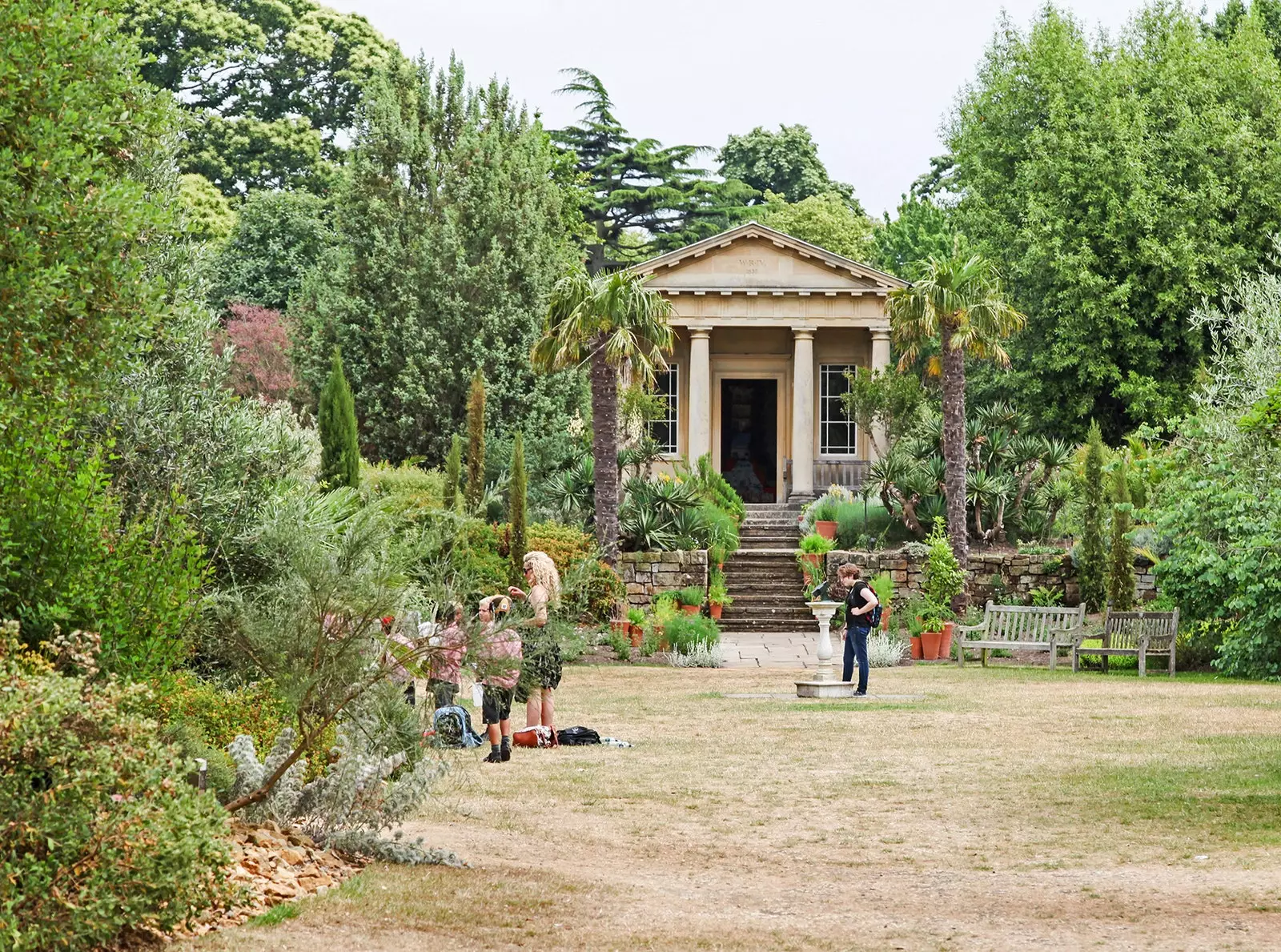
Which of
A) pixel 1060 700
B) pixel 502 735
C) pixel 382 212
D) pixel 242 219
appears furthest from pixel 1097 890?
pixel 242 219

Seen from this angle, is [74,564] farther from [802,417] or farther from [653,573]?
[802,417]

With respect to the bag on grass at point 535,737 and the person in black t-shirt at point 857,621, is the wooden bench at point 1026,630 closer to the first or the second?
the person in black t-shirt at point 857,621

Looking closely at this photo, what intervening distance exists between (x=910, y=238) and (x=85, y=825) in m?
Answer: 45.2

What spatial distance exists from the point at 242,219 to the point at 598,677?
25.9 m

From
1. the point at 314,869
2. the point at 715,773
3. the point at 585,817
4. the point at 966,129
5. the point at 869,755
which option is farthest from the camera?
the point at 966,129

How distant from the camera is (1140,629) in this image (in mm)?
22062

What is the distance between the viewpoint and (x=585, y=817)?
9.80 m

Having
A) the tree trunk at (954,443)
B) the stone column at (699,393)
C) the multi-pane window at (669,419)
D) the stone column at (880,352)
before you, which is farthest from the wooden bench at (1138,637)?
the multi-pane window at (669,419)

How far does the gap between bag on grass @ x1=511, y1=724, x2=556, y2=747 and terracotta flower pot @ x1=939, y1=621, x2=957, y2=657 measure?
12.8 metres

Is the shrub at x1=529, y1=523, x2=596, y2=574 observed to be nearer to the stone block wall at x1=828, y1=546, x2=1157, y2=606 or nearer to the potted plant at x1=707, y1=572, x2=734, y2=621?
the potted plant at x1=707, y1=572, x2=734, y2=621

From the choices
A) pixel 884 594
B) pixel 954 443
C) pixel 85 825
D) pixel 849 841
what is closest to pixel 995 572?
pixel 954 443

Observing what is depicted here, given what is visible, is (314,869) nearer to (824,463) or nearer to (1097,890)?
(1097,890)

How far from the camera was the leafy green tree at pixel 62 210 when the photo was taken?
7.96m

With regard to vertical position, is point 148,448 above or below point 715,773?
above
